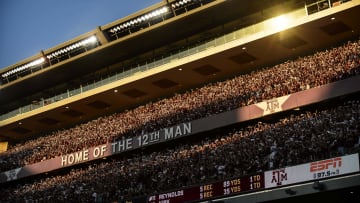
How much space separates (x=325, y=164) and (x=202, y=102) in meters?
15.3

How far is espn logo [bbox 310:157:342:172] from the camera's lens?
78.8 ft

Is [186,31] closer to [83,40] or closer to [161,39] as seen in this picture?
[161,39]

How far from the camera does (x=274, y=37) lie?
35.8 metres

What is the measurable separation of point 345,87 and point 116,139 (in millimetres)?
17108

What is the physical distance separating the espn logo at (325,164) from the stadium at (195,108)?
58 mm

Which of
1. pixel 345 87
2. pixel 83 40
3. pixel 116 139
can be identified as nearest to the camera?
pixel 345 87

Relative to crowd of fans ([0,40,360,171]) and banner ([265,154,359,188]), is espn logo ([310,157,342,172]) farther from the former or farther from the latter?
crowd of fans ([0,40,360,171])

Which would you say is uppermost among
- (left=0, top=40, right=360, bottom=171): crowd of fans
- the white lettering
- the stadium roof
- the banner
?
the stadium roof

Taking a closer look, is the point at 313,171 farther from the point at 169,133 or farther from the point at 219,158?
the point at 169,133

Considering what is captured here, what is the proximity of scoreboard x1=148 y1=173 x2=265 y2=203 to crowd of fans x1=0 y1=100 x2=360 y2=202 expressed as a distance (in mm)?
662

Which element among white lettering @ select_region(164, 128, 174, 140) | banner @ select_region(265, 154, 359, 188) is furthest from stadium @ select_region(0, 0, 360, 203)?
white lettering @ select_region(164, 128, 174, 140)

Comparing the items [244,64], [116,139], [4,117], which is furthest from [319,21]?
[4,117]

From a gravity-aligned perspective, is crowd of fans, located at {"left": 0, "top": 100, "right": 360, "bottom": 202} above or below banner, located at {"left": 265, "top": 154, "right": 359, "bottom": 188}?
above

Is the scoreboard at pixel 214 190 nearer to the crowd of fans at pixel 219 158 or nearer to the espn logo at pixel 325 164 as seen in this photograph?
the crowd of fans at pixel 219 158
